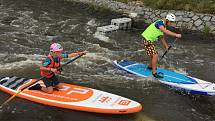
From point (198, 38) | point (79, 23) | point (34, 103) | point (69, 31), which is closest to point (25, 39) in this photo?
point (69, 31)

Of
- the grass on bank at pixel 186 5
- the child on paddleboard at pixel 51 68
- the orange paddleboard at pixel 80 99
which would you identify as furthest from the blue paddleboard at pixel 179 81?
the grass on bank at pixel 186 5

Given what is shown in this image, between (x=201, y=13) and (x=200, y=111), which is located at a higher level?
(x=201, y=13)

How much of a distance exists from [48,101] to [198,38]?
31.2 ft

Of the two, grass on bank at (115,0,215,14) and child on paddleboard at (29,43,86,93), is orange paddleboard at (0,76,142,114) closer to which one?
child on paddleboard at (29,43,86,93)

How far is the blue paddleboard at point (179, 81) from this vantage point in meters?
9.95

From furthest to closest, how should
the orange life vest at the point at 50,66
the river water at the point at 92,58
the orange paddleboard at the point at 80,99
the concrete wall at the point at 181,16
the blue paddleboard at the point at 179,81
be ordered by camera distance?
1. the concrete wall at the point at 181,16
2. the blue paddleboard at the point at 179,81
3. the river water at the point at 92,58
4. the orange life vest at the point at 50,66
5. the orange paddleboard at the point at 80,99

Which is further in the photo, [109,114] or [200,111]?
[200,111]

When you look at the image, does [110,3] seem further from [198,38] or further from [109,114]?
[109,114]

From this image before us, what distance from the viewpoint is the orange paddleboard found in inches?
342

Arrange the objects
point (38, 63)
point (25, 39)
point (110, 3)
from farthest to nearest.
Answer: point (110, 3) < point (25, 39) < point (38, 63)

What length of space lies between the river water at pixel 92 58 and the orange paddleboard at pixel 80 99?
0.19 meters

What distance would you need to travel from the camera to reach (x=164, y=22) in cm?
1069

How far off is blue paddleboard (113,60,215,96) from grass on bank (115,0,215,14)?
7.26 metres

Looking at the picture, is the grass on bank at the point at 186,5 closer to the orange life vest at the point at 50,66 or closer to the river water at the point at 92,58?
the river water at the point at 92,58
